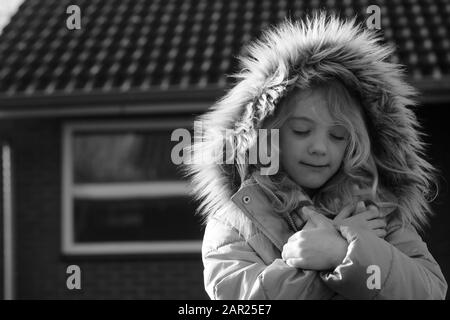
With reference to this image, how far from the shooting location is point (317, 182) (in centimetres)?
249

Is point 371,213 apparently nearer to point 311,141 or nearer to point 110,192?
point 311,141

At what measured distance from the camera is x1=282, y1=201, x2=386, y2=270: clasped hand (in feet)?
7.35

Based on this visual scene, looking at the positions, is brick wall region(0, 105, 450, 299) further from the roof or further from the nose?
the nose

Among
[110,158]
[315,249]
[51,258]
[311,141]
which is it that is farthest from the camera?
[110,158]

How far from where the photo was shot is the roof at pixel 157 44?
743 centimetres

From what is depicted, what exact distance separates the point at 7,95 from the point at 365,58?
5426 millimetres

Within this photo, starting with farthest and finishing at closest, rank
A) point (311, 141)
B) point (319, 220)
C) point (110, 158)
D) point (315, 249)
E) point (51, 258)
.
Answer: point (110, 158)
point (51, 258)
point (311, 141)
point (319, 220)
point (315, 249)

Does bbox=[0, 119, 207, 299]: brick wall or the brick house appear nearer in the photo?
the brick house

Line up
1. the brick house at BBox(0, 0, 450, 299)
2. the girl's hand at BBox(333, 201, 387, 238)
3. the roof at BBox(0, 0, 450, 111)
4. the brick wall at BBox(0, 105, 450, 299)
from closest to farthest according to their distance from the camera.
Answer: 1. the girl's hand at BBox(333, 201, 387, 238)
2. the roof at BBox(0, 0, 450, 111)
3. the brick house at BBox(0, 0, 450, 299)
4. the brick wall at BBox(0, 105, 450, 299)

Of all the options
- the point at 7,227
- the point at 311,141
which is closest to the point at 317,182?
the point at 311,141

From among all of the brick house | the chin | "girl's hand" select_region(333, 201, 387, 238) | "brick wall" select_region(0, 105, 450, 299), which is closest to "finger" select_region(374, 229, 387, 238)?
"girl's hand" select_region(333, 201, 387, 238)

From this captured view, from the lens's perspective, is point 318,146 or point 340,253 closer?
point 340,253

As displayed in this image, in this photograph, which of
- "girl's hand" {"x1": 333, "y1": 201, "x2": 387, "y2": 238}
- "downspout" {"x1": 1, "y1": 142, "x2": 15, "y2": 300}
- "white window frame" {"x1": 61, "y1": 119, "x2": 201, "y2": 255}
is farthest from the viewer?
"downspout" {"x1": 1, "y1": 142, "x2": 15, "y2": 300}

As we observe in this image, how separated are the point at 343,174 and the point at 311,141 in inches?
5.9
